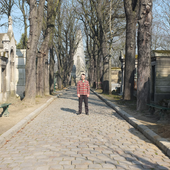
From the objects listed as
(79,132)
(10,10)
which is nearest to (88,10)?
(10,10)

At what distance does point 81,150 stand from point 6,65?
11.4 metres

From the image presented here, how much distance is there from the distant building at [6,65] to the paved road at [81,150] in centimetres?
774

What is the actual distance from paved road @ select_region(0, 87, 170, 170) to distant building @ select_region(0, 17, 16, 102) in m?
7.74

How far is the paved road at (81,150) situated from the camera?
13.3 ft

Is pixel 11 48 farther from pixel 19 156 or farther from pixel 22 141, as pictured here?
pixel 19 156

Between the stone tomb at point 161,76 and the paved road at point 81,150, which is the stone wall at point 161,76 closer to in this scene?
the stone tomb at point 161,76

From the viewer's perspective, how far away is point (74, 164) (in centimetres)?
405

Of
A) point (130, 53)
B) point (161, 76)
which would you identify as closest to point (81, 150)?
point (161, 76)

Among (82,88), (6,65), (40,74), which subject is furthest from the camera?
(40,74)

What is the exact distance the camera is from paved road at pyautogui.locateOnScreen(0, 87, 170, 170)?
405 centimetres

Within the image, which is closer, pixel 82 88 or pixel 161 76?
pixel 82 88

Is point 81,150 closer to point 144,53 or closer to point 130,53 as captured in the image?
point 144,53

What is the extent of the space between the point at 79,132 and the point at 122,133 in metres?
1.24

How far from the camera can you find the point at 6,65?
1479cm
